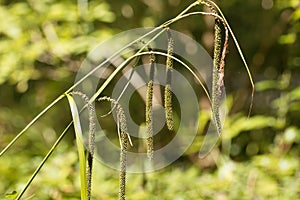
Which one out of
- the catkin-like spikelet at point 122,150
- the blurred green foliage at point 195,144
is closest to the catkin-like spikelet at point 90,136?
the catkin-like spikelet at point 122,150

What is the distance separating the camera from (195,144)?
2.50m

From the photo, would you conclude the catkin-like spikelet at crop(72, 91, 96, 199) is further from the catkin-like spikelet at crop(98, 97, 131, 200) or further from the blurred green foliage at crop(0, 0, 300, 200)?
the blurred green foliage at crop(0, 0, 300, 200)

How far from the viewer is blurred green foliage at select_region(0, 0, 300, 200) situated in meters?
1.87

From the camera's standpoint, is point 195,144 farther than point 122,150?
Yes

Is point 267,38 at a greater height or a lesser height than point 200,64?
greater

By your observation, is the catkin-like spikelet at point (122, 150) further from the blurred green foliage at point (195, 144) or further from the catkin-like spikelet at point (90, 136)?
the blurred green foliage at point (195, 144)

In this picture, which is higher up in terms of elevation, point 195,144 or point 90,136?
point 195,144

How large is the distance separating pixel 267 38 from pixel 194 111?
55cm

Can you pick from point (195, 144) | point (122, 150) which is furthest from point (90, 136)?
point (195, 144)

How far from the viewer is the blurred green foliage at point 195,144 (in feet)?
6.13

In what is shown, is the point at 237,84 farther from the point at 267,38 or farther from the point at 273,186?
the point at 273,186

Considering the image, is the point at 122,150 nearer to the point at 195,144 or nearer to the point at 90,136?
the point at 90,136

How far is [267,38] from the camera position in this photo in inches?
119

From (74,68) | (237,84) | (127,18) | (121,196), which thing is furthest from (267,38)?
(121,196)
